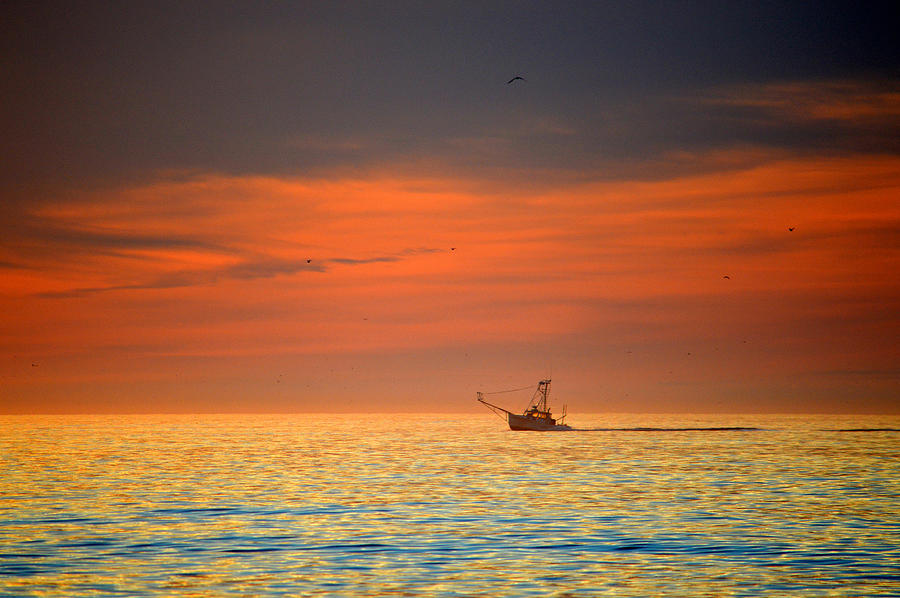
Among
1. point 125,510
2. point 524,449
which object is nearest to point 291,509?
point 125,510

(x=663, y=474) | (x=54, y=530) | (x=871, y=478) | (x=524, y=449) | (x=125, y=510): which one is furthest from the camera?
(x=524, y=449)

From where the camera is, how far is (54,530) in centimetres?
4681

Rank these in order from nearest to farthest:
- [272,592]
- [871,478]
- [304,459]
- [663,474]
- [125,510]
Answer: [272,592], [125,510], [871,478], [663,474], [304,459]

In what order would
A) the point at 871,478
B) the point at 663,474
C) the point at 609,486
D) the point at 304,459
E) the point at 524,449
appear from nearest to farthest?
the point at 609,486, the point at 871,478, the point at 663,474, the point at 304,459, the point at 524,449

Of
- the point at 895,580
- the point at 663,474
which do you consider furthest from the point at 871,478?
the point at 895,580

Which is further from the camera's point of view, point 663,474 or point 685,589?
point 663,474

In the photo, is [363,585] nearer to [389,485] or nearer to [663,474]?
[389,485]

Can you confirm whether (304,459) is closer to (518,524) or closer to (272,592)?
(518,524)

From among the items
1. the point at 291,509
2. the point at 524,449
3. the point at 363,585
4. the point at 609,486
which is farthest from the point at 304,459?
the point at 363,585

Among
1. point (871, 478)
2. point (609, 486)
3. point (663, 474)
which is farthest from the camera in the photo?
point (663, 474)

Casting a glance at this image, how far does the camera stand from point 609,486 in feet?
237

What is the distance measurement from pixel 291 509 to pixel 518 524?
14.4 metres

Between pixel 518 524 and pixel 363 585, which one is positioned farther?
pixel 518 524

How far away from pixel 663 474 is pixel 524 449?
52.8 meters
